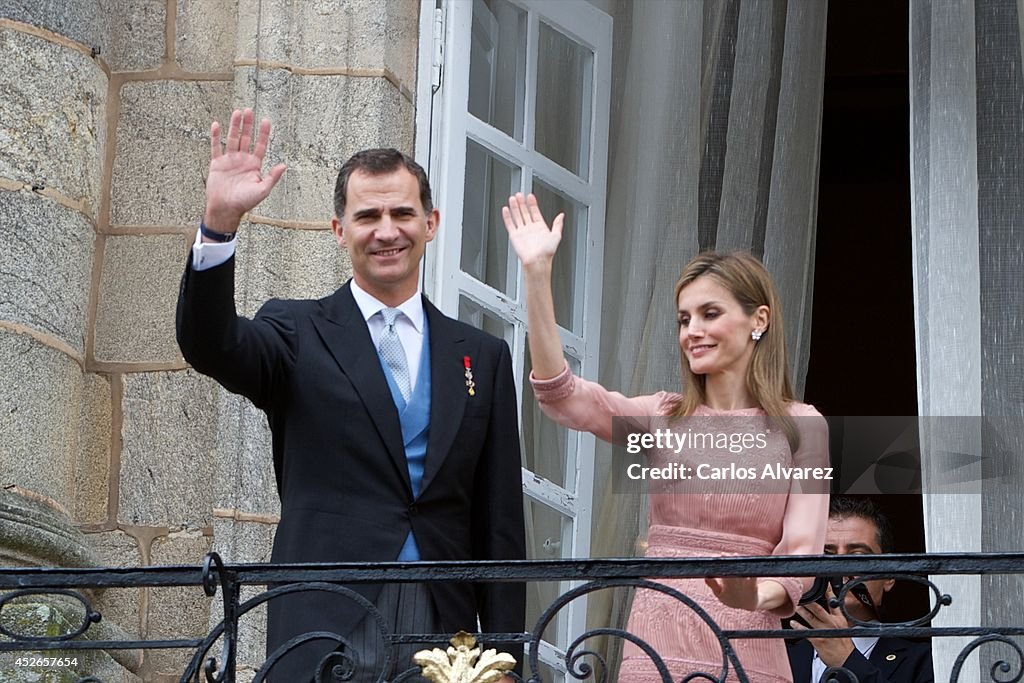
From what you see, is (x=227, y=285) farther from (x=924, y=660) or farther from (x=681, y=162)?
(x=681, y=162)

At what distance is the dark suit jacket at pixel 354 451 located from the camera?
3.68m

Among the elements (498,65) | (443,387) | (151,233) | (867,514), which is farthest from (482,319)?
(443,387)

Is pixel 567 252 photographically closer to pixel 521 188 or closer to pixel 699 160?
pixel 521 188

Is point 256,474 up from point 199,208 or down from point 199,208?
down

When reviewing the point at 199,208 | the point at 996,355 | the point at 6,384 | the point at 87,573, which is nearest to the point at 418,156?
the point at 199,208

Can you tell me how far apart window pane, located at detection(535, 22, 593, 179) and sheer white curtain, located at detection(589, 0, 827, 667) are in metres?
0.10

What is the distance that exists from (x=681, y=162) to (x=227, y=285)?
2139 millimetres

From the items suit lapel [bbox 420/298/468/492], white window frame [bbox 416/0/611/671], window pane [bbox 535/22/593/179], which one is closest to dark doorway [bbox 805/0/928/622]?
window pane [bbox 535/22/593/179]

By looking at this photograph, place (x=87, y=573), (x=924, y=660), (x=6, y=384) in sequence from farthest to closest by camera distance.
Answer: (x=6, y=384), (x=924, y=660), (x=87, y=573)

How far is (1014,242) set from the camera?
4.86 m

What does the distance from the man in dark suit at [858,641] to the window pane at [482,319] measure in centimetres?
95

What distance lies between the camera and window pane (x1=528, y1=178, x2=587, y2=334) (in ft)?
17.8

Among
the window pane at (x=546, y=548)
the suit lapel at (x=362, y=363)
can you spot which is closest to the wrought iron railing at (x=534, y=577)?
the suit lapel at (x=362, y=363)

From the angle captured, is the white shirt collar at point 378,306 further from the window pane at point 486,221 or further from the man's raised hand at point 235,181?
the window pane at point 486,221
